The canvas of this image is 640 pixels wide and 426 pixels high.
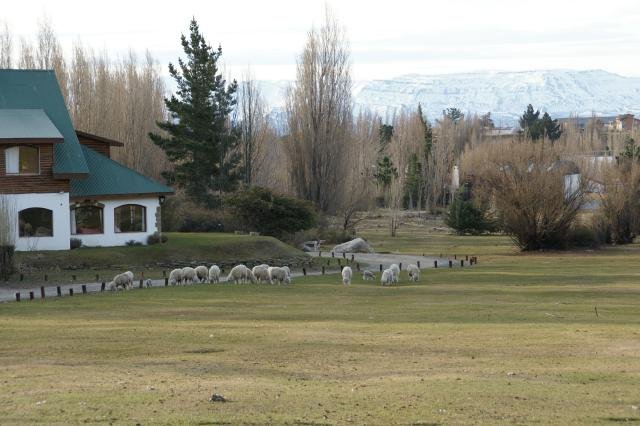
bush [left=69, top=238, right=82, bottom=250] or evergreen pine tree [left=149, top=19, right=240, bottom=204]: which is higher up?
evergreen pine tree [left=149, top=19, right=240, bottom=204]

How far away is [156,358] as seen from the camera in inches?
717

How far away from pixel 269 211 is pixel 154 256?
12.0m

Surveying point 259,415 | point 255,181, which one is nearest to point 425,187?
point 255,181

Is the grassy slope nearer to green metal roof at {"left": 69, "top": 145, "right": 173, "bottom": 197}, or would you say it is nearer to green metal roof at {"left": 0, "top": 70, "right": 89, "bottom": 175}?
green metal roof at {"left": 69, "top": 145, "right": 173, "bottom": 197}

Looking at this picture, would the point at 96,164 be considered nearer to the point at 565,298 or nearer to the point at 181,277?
the point at 181,277

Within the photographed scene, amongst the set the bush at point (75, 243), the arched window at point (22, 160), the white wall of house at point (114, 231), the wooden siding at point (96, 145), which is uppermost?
the wooden siding at point (96, 145)

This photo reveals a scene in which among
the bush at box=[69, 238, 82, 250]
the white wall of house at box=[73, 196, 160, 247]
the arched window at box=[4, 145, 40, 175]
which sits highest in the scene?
the arched window at box=[4, 145, 40, 175]

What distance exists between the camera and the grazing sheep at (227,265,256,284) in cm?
3806

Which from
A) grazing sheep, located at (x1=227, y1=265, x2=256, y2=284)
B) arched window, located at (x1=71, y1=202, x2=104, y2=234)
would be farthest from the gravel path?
arched window, located at (x1=71, y1=202, x2=104, y2=234)

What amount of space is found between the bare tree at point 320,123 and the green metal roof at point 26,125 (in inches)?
1039

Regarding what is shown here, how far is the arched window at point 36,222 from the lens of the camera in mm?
45562

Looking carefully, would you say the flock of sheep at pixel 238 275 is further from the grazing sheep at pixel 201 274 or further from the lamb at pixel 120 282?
the lamb at pixel 120 282

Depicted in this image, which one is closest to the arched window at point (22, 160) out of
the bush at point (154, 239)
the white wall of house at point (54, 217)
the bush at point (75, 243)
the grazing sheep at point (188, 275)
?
the white wall of house at point (54, 217)

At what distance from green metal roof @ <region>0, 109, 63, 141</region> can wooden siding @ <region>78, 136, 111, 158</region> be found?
3.20 m
